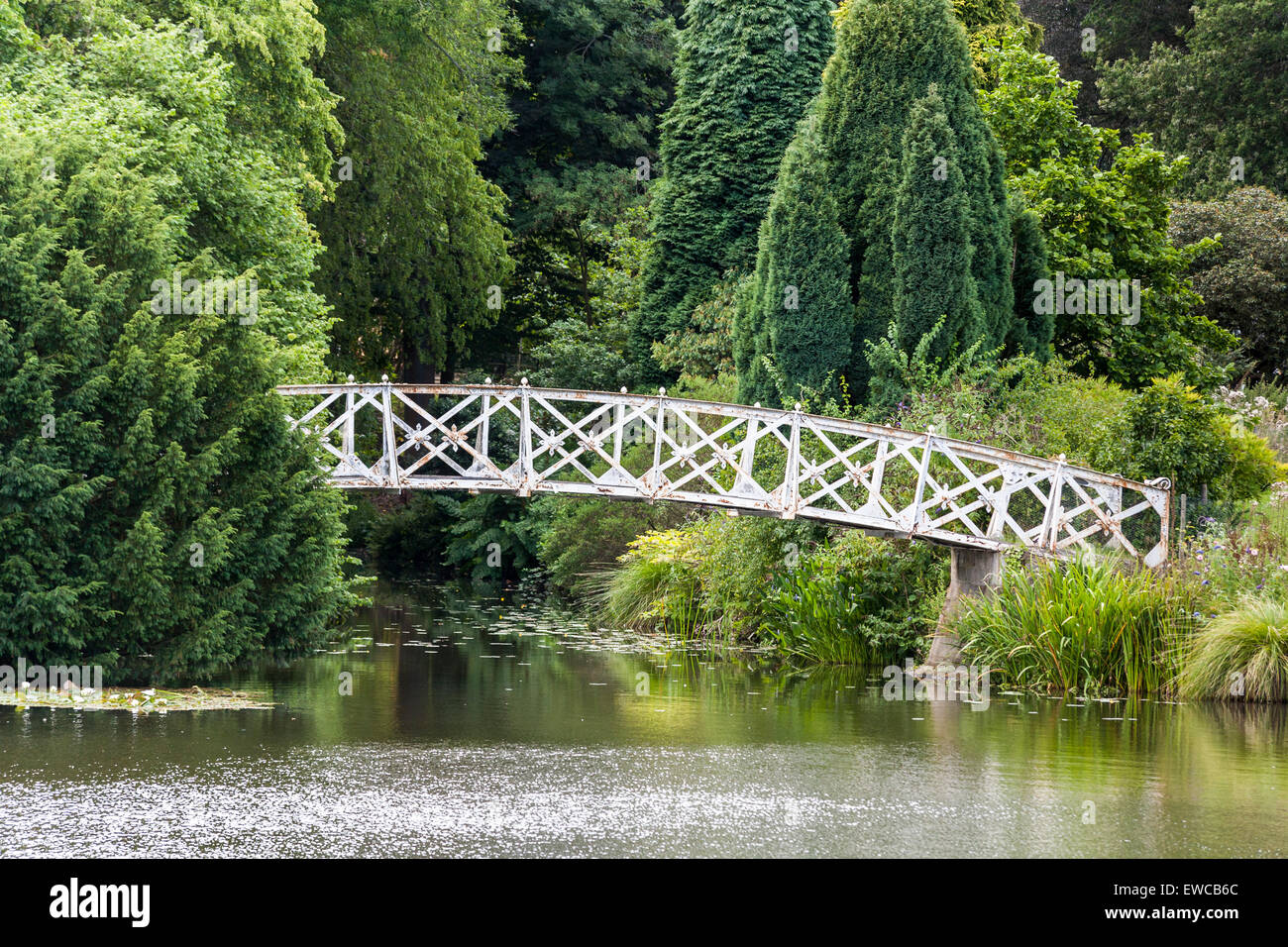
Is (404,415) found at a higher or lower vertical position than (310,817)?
higher

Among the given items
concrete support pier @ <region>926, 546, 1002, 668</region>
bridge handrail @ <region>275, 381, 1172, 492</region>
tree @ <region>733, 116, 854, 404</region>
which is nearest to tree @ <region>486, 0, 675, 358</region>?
tree @ <region>733, 116, 854, 404</region>

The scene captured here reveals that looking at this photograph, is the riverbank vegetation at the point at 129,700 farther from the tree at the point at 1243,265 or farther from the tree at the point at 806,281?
the tree at the point at 1243,265

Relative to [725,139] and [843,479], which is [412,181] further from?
[843,479]

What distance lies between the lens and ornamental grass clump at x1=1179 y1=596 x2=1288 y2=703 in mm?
14070

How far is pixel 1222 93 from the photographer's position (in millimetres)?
33062

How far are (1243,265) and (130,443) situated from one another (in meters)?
19.6

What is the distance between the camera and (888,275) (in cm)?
2034

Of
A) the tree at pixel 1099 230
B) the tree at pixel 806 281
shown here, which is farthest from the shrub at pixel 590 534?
the tree at pixel 1099 230

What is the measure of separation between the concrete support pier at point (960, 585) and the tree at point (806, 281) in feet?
13.4

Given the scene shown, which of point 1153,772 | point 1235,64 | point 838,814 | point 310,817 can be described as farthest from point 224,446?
point 1235,64

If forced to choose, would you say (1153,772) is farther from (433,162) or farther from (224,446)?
(433,162)

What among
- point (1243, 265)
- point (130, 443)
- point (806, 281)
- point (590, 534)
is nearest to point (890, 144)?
point (806, 281)

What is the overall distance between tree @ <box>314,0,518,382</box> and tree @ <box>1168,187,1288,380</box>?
461 inches
